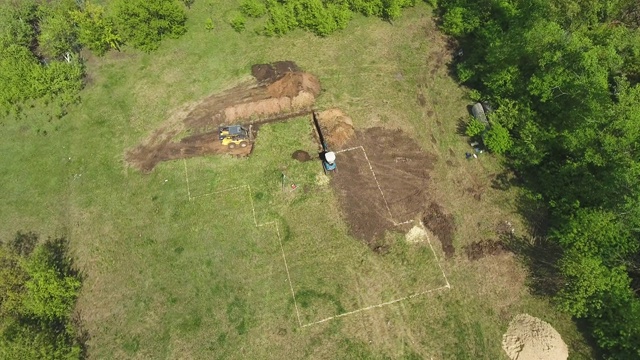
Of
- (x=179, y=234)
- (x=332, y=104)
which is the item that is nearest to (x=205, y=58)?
(x=332, y=104)

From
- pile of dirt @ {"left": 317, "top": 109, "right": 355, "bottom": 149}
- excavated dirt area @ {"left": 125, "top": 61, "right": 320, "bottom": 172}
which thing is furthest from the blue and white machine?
excavated dirt area @ {"left": 125, "top": 61, "right": 320, "bottom": 172}

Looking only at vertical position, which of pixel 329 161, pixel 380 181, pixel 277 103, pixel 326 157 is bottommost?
pixel 380 181

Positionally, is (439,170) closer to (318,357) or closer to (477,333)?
(477,333)

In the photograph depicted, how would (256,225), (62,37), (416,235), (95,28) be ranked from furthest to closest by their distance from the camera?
(95,28)
(62,37)
(256,225)
(416,235)

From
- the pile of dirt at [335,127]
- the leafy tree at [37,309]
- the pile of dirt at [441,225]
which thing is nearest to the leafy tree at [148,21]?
the pile of dirt at [335,127]

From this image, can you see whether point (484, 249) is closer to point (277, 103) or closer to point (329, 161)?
point (329, 161)

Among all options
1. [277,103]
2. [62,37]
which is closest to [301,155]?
[277,103]
